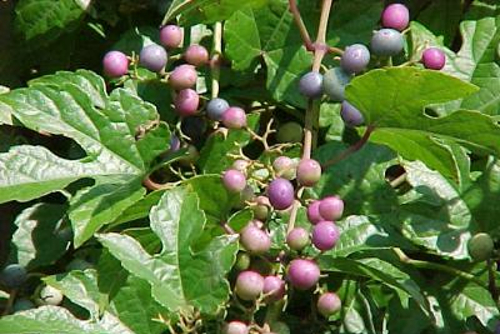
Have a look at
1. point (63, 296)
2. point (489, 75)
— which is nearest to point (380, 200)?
point (489, 75)

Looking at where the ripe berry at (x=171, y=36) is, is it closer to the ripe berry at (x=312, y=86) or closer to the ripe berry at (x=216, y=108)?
the ripe berry at (x=216, y=108)

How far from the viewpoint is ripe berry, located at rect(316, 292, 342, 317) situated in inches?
63.1

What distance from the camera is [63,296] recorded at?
1698 mm

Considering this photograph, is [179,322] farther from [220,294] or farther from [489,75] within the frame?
[489,75]

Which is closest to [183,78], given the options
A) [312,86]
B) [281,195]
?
[312,86]

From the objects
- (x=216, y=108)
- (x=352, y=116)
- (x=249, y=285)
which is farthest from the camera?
(x=216, y=108)

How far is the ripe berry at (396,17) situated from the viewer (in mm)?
1715

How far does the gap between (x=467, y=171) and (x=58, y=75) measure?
1.88 feet

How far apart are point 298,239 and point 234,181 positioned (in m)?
0.11

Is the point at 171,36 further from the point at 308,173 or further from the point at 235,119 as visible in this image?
the point at 308,173

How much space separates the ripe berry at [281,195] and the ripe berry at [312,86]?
175 mm

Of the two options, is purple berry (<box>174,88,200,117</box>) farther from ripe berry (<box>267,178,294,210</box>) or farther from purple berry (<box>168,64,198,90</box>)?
ripe berry (<box>267,178,294,210</box>)

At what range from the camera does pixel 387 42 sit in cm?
166

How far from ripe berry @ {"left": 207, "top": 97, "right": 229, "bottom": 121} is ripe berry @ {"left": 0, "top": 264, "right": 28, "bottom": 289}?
1.10ft
